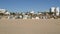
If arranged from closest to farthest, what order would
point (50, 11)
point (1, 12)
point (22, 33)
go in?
point (22, 33) < point (1, 12) < point (50, 11)

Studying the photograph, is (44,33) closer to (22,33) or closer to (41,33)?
(41,33)

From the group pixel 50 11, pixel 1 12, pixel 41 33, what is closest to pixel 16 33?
pixel 41 33

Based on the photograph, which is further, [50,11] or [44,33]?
[50,11]

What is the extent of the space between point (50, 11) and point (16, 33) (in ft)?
97.0

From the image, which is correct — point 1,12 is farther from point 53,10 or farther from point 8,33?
point 8,33

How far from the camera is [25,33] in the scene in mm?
6363

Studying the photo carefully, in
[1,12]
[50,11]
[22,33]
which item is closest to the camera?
[22,33]

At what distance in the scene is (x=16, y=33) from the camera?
6375 millimetres

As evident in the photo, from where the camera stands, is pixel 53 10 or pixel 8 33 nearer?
pixel 8 33

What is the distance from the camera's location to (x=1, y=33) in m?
6.37

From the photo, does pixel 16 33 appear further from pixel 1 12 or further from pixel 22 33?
pixel 1 12

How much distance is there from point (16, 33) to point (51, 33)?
1398mm

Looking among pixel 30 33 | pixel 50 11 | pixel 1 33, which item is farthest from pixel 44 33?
pixel 50 11

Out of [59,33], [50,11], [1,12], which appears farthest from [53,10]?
[59,33]
